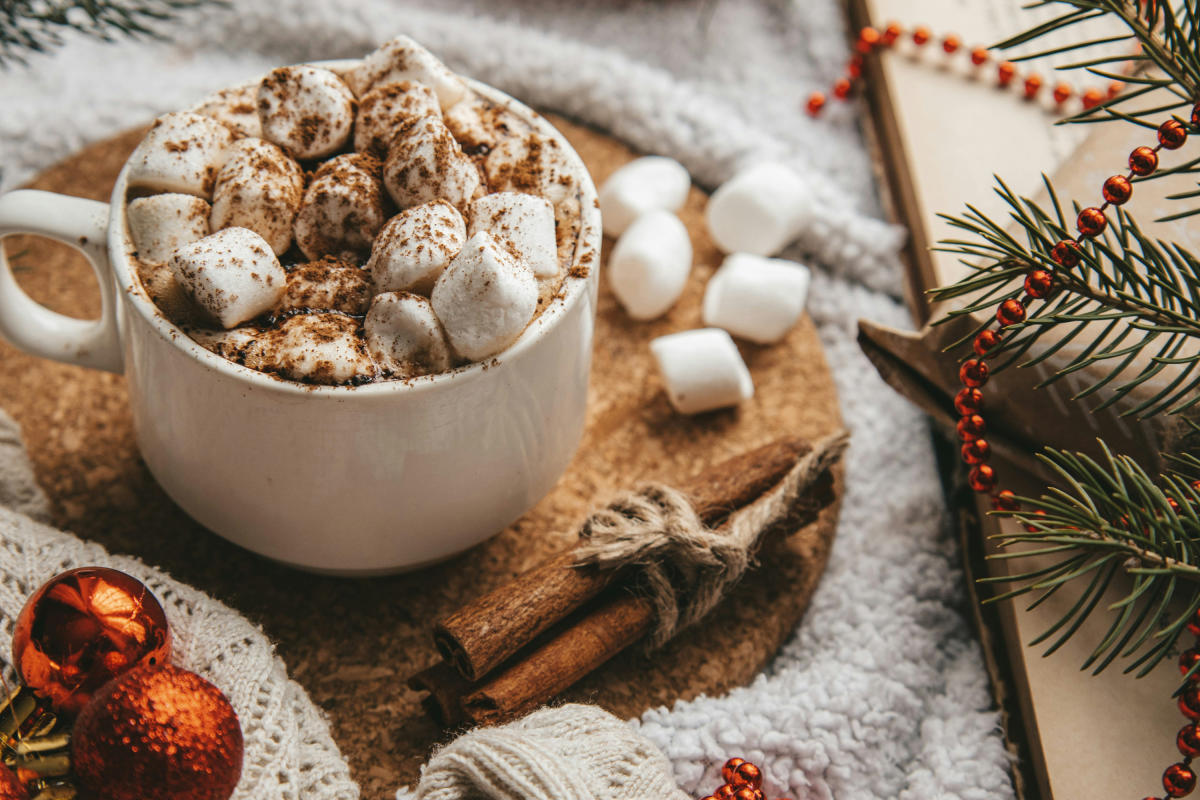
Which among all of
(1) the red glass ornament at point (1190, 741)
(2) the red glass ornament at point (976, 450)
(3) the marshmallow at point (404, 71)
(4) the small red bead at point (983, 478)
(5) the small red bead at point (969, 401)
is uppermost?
(3) the marshmallow at point (404, 71)

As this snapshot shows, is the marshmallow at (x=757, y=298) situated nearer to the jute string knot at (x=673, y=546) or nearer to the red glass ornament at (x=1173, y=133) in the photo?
the jute string knot at (x=673, y=546)

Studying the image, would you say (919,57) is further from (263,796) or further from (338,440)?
(263,796)

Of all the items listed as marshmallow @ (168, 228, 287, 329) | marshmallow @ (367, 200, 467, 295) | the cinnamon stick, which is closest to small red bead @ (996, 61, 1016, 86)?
the cinnamon stick

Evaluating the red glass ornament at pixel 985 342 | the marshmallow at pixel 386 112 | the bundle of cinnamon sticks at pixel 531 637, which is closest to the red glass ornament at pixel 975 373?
the red glass ornament at pixel 985 342

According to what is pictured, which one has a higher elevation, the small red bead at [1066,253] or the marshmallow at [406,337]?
the small red bead at [1066,253]

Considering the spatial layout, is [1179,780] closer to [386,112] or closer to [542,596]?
[542,596]

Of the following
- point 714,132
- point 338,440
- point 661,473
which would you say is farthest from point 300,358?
point 714,132
